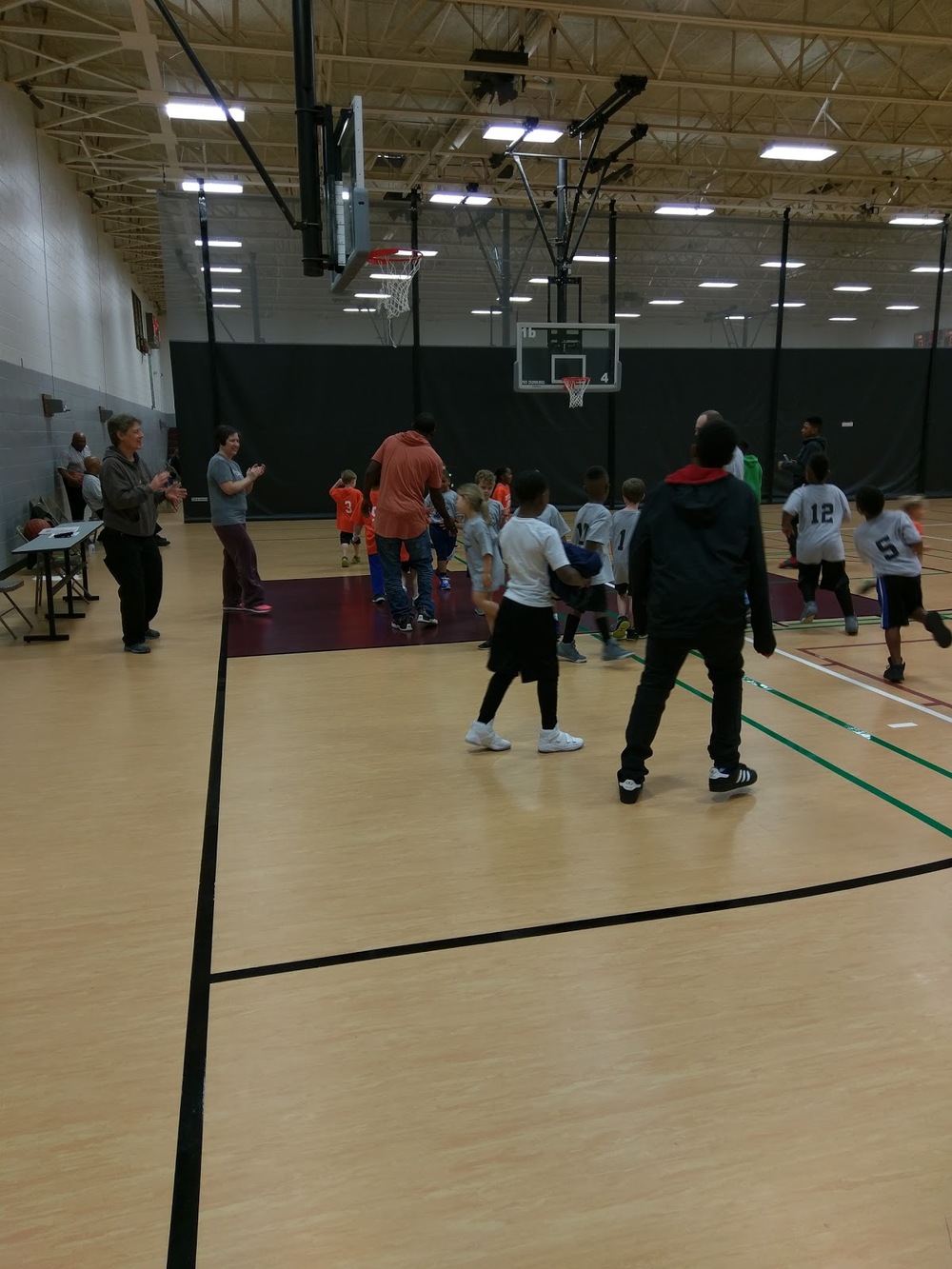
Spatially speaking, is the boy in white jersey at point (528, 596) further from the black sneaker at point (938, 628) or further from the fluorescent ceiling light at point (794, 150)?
the fluorescent ceiling light at point (794, 150)

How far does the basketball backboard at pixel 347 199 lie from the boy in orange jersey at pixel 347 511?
3.42 m

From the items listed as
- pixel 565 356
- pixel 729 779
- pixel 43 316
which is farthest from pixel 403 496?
pixel 43 316

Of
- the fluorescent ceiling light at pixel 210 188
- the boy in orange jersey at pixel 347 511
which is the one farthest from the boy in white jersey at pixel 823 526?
the fluorescent ceiling light at pixel 210 188

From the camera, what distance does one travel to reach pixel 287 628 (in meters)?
7.72

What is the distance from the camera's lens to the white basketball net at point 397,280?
1425 centimetres

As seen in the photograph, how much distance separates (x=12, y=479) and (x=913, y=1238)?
1231 centimetres

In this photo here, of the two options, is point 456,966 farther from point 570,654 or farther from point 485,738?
point 570,654

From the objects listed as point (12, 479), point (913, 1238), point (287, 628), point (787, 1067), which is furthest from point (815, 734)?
point (12, 479)

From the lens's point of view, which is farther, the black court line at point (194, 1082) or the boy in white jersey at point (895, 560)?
the boy in white jersey at point (895, 560)

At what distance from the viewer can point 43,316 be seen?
13.7m

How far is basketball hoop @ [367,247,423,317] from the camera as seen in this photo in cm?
1412

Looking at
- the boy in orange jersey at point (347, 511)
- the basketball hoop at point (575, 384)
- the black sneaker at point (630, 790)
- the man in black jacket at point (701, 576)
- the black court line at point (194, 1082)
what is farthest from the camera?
the basketball hoop at point (575, 384)

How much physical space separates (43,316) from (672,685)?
526 inches

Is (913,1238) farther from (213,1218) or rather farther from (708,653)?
(708,653)
